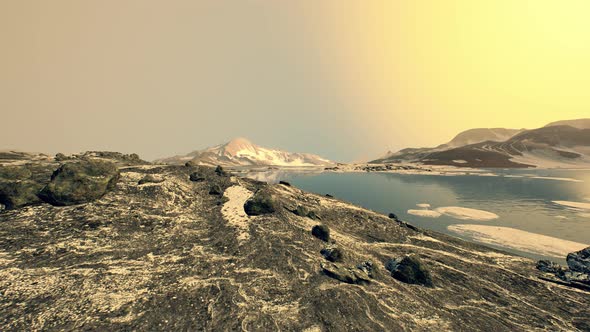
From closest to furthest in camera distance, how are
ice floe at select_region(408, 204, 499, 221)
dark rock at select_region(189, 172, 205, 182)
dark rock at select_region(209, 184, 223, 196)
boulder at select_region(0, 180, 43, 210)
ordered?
boulder at select_region(0, 180, 43, 210) < dark rock at select_region(209, 184, 223, 196) < dark rock at select_region(189, 172, 205, 182) < ice floe at select_region(408, 204, 499, 221)

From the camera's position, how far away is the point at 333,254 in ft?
79.7

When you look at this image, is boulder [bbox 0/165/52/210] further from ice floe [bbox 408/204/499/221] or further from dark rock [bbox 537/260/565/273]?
ice floe [bbox 408/204/499/221]

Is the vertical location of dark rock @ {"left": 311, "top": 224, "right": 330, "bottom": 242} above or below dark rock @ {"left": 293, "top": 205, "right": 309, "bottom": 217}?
below

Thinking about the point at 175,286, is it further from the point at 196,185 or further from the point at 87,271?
the point at 196,185

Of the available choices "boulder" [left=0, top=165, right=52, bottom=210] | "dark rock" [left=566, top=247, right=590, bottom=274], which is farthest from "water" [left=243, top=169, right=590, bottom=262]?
"boulder" [left=0, top=165, right=52, bottom=210]

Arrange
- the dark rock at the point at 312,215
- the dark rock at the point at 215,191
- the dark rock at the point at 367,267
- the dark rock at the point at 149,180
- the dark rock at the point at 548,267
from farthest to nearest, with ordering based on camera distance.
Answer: the dark rock at the point at 215,191, the dark rock at the point at 312,215, the dark rock at the point at 149,180, the dark rock at the point at 548,267, the dark rock at the point at 367,267

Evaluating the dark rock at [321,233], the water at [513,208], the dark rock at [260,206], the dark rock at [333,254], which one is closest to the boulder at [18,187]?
the dark rock at [260,206]

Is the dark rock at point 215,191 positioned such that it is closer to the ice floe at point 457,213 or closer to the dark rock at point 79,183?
the dark rock at point 79,183

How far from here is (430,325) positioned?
683 inches

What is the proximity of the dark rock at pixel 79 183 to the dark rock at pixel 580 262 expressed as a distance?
5124 centimetres

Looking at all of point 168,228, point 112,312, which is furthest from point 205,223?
point 112,312

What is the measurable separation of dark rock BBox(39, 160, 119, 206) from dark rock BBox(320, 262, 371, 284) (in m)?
24.9

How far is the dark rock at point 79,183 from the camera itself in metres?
26.0

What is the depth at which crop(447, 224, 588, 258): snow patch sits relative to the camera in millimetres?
35812
